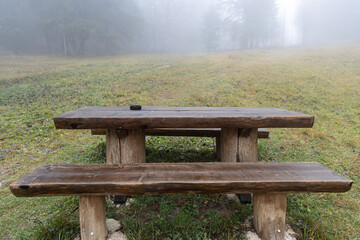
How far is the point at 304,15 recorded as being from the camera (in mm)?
43281

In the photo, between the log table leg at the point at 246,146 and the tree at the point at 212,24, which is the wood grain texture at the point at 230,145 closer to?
the log table leg at the point at 246,146

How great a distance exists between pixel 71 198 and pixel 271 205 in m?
2.37

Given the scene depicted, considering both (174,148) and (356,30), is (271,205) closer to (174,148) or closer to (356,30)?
(174,148)

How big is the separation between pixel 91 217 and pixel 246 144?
1.88 m

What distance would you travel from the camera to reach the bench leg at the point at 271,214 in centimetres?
195

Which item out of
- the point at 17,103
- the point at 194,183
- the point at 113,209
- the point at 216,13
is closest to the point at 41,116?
the point at 17,103

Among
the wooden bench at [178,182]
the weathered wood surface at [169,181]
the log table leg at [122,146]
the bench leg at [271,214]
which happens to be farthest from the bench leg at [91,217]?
the bench leg at [271,214]

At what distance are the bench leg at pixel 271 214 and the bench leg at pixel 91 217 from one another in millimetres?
1503

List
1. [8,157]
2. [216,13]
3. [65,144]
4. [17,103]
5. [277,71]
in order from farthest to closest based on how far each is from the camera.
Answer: [216,13], [277,71], [17,103], [65,144], [8,157]

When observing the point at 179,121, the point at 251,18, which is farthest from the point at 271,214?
the point at 251,18

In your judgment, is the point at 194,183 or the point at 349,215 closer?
the point at 194,183

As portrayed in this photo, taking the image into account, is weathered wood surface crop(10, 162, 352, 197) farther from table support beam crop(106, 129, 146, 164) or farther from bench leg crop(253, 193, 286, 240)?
table support beam crop(106, 129, 146, 164)

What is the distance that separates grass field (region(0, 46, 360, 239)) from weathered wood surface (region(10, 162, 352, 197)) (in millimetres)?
667

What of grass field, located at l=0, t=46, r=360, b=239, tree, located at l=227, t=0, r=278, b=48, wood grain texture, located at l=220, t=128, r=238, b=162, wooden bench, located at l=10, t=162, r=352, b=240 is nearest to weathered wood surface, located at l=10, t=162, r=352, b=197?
wooden bench, located at l=10, t=162, r=352, b=240
